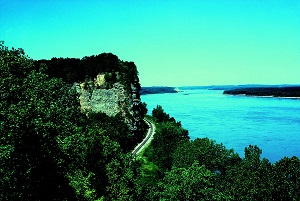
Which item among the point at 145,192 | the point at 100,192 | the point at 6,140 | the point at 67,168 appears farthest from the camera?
the point at 145,192

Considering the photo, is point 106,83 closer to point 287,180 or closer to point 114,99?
point 114,99

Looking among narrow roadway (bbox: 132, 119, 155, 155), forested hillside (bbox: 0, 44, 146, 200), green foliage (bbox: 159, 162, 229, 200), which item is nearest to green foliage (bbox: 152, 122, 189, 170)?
narrow roadway (bbox: 132, 119, 155, 155)

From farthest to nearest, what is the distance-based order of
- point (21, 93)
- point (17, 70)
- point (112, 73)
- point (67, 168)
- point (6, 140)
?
point (112, 73) < point (67, 168) < point (17, 70) < point (21, 93) < point (6, 140)

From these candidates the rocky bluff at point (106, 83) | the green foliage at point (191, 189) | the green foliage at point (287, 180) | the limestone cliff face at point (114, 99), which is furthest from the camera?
the rocky bluff at point (106, 83)

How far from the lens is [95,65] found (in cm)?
6175

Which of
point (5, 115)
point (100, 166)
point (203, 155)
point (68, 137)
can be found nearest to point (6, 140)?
point (5, 115)

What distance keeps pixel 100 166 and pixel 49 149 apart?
7.75 meters

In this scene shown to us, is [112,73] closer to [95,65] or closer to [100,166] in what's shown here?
[95,65]

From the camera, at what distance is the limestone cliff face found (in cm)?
5756

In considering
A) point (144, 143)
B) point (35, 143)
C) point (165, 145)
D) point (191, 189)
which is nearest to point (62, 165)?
point (35, 143)

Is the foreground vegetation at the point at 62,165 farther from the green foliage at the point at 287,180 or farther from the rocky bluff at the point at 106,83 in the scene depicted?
the rocky bluff at the point at 106,83

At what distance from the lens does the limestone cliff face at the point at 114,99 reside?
189ft

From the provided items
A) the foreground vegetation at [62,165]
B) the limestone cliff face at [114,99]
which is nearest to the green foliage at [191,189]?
the foreground vegetation at [62,165]

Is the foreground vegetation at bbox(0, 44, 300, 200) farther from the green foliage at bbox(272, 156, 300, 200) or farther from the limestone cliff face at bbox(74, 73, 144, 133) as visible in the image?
the limestone cliff face at bbox(74, 73, 144, 133)
